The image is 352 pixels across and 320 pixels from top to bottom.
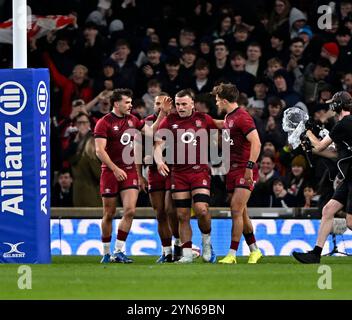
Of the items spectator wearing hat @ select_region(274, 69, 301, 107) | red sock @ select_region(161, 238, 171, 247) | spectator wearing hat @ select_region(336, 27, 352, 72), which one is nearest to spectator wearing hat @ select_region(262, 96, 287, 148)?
spectator wearing hat @ select_region(274, 69, 301, 107)

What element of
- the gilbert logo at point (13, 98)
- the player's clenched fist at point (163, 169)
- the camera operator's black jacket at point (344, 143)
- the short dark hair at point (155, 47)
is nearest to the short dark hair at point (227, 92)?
the player's clenched fist at point (163, 169)

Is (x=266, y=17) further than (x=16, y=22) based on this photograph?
Yes

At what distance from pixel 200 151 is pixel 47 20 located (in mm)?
8288

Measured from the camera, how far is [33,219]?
654 inches

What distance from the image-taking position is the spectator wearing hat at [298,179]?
2156 cm

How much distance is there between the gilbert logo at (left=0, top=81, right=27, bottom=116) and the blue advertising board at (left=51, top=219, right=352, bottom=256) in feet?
15.5

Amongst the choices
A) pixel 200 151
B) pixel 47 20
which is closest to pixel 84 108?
pixel 47 20

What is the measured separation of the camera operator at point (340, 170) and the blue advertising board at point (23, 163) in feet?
10.9

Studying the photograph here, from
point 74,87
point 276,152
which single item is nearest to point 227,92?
point 276,152

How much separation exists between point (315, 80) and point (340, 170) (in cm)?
678

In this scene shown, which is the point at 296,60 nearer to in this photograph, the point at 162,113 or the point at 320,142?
the point at 162,113

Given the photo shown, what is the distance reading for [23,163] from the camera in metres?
16.6
